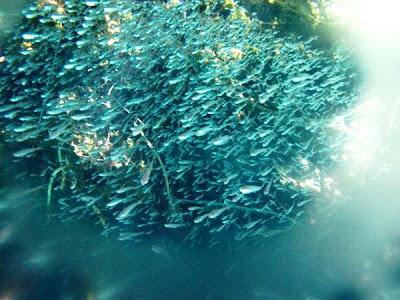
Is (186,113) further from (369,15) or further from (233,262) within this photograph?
(369,15)

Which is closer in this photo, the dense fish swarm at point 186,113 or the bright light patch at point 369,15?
the bright light patch at point 369,15

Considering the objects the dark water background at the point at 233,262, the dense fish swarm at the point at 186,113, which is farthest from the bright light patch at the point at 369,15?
the dark water background at the point at 233,262

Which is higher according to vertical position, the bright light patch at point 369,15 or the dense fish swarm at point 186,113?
the bright light patch at point 369,15

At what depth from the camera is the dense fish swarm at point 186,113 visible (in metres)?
3.96

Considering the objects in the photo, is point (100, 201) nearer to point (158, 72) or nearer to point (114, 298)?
point (114, 298)

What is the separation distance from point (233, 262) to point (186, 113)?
2198 millimetres

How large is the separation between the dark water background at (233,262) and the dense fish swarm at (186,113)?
30 centimetres

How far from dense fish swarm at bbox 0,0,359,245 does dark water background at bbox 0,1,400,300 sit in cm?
30

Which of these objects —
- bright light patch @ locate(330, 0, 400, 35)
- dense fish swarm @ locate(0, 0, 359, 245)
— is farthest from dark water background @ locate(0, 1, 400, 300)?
bright light patch @ locate(330, 0, 400, 35)

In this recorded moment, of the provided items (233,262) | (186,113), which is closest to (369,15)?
(186,113)

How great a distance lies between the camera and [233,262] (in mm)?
4387

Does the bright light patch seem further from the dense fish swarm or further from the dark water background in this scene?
the dark water background

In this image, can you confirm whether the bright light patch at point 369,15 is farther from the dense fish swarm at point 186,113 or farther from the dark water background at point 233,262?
the dark water background at point 233,262

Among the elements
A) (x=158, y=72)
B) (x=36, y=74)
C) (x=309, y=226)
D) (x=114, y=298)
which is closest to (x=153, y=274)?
(x=114, y=298)
